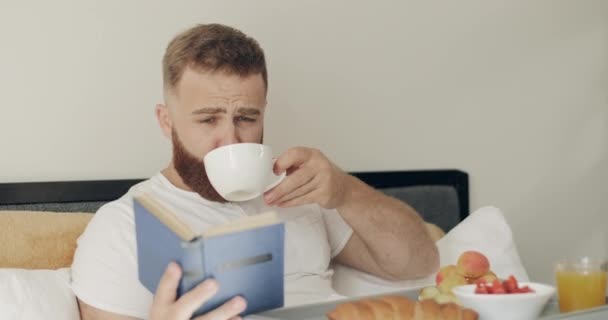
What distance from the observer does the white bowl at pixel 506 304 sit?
3.63 feet

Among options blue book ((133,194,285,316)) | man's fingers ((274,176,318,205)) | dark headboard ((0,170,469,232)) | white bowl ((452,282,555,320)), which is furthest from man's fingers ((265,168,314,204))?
dark headboard ((0,170,469,232))

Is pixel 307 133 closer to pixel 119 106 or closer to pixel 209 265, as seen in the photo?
pixel 119 106

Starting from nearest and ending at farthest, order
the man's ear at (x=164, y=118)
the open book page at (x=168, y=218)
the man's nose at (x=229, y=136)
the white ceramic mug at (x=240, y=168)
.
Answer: the open book page at (x=168, y=218) < the white ceramic mug at (x=240, y=168) < the man's nose at (x=229, y=136) < the man's ear at (x=164, y=118)

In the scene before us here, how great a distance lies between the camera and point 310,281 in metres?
1.78

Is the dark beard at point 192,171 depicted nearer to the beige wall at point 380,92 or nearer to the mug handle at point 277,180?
the mug handle at point 277,180

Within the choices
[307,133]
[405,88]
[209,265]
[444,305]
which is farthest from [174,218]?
[405,88]

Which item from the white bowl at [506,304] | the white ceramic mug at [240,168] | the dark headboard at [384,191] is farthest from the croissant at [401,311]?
the dark headboard at [384,191]

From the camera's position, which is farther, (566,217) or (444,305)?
(566,217)

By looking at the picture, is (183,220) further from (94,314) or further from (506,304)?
(506,304)

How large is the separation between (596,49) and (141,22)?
1.62 m

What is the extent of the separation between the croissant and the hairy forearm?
1.96ft

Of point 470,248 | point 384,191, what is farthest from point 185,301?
point 384,191

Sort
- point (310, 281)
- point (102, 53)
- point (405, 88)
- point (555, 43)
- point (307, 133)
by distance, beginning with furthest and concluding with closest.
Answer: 1. point (555, 43)
2. point (405, 88)
3. point (307, 133)
4. point (102, 53)
5. point (310, 281)

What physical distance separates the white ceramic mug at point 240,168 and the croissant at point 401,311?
0.38m
